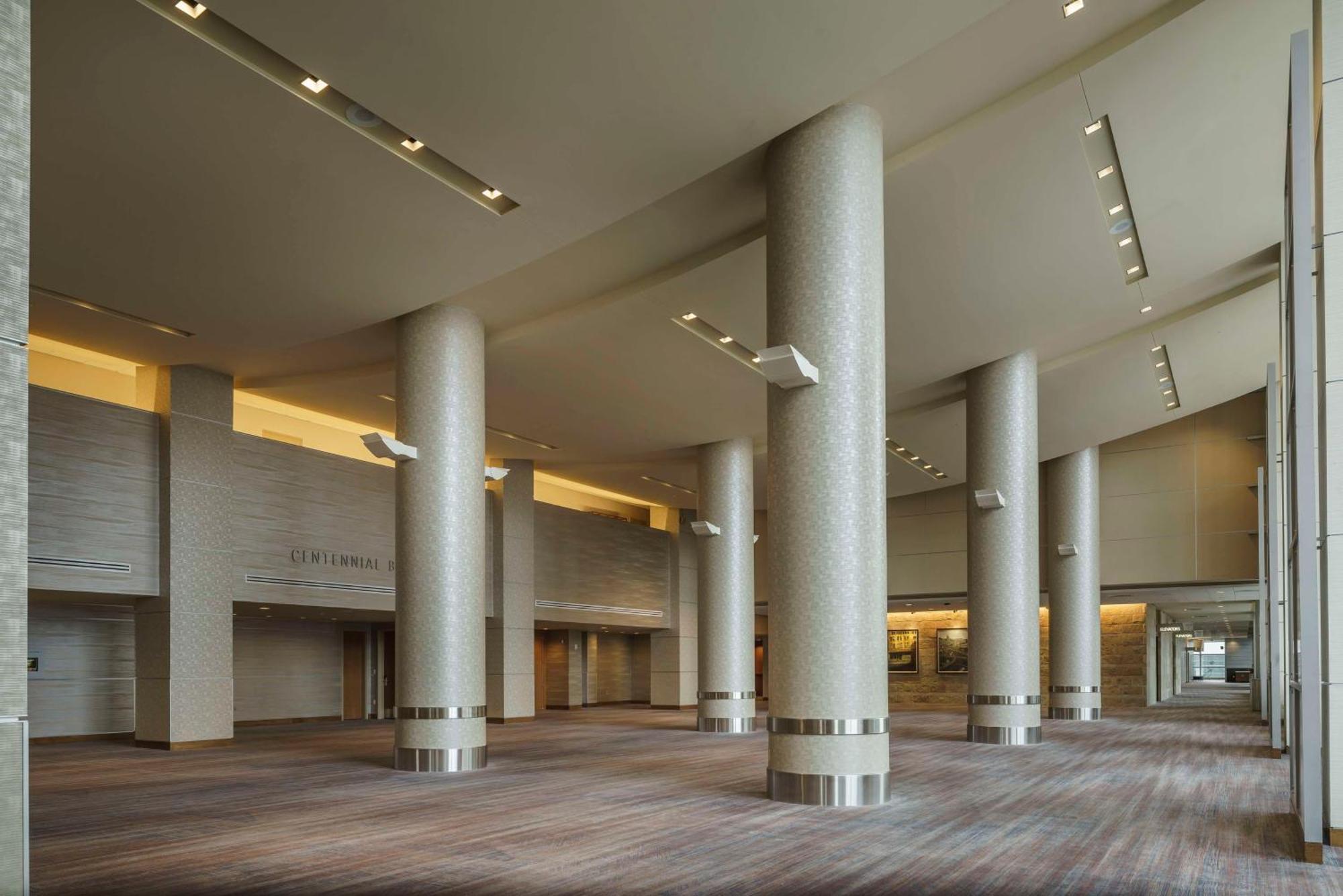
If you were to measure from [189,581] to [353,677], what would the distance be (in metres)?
9.60

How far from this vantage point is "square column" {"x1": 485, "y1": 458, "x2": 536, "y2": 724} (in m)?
24.0

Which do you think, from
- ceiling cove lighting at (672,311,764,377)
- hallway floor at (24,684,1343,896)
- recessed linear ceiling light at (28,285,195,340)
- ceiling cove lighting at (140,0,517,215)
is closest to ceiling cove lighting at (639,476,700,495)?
ceiling cove lighting at (672,311,764,377)

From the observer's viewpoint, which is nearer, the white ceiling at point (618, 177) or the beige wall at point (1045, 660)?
the white ceiling at point (618, 177)

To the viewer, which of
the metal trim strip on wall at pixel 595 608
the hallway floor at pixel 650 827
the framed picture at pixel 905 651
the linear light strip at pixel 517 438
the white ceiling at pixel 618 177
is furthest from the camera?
the framed picture at pixel 905 651

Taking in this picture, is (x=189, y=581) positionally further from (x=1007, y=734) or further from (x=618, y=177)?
(x=1007, y=734)

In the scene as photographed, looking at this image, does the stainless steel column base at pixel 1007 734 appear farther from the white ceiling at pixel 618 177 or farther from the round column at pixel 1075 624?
the round column at pixel 1075 624

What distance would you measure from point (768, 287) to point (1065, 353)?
11274mm

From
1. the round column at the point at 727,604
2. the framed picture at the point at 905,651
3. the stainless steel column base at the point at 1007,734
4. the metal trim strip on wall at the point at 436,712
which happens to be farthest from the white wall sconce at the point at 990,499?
the framed picture at the point at 905,651

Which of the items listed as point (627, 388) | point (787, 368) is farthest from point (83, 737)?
point (787, 368)

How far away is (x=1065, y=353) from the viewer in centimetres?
1930

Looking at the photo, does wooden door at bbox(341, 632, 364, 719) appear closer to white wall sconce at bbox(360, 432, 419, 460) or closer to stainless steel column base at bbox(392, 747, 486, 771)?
stainless steel column base at bbox(392, 747, 486, 771)

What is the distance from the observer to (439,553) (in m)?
12.8

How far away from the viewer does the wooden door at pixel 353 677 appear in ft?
82.3

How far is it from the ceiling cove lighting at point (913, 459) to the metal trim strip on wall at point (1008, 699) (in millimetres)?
7856
